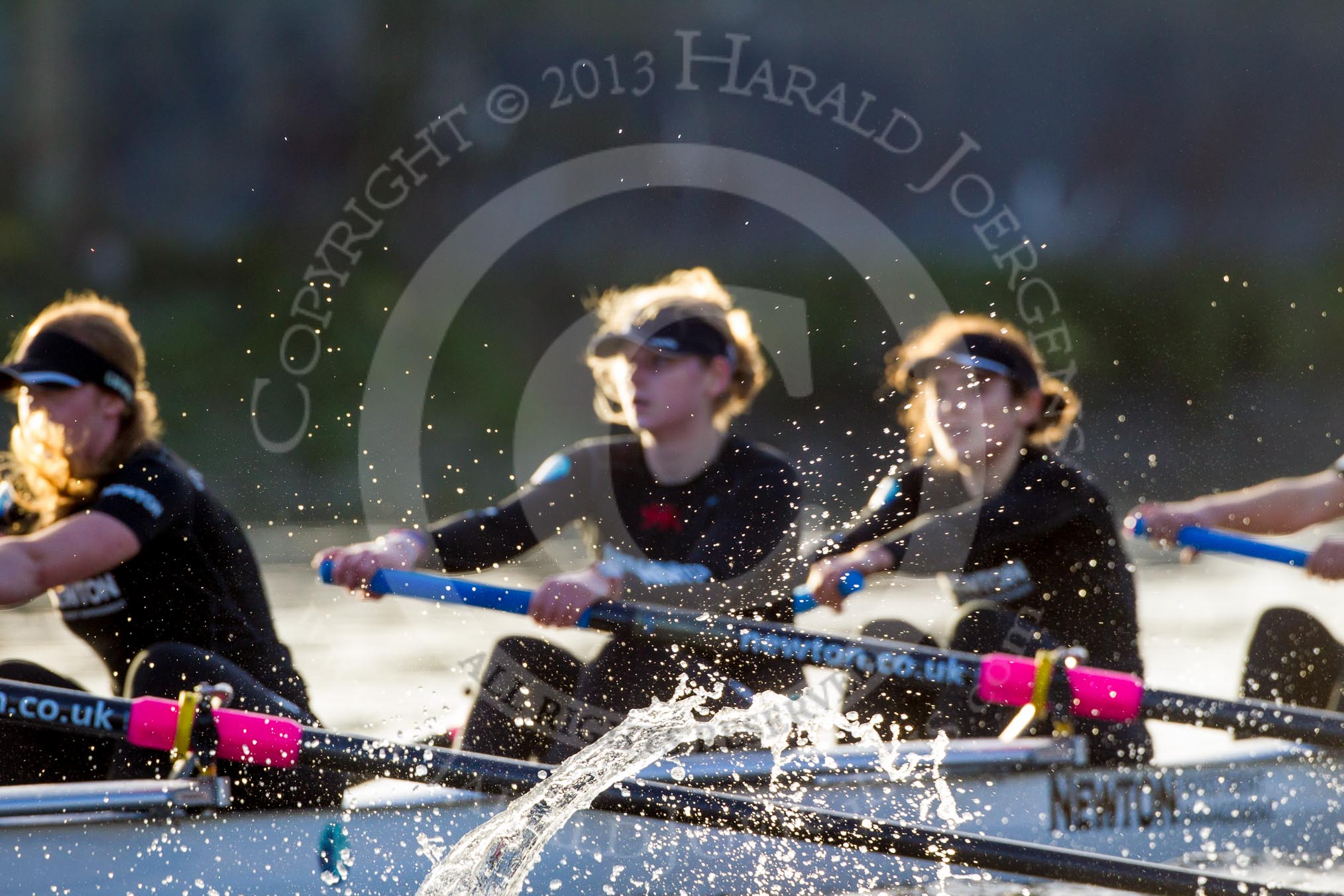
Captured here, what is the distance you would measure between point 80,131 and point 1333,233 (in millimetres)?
11294

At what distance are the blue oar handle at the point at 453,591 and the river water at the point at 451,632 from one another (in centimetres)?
162

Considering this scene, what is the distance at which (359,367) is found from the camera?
1096cm

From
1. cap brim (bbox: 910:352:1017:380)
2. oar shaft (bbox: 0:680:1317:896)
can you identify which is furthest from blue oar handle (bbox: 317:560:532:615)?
cap brim (bbox: 910:352:1017:380)

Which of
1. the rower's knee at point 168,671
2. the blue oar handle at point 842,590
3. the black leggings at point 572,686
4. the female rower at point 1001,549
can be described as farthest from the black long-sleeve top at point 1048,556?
the rower's knee at point 168,671

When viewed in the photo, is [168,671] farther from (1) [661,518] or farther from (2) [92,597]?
(1) [661,518]

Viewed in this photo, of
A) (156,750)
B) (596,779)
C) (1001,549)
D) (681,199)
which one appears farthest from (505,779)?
(681,199)

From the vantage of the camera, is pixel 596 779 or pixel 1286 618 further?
pixel 1286 618

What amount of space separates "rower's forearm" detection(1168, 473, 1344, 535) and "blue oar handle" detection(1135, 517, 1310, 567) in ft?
0.15

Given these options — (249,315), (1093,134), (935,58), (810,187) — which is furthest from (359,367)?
(1093,134)

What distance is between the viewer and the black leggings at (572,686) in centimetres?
309

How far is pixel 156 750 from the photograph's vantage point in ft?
9.50

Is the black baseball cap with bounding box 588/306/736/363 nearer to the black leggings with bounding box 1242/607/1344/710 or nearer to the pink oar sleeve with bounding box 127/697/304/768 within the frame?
the pink oar sleeve with bounding box 127/697/304/768

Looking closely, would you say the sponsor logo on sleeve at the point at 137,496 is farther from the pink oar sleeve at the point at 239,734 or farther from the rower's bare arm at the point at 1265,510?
the rower's bare arm at the point at 1265,510

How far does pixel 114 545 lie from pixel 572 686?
90cm
